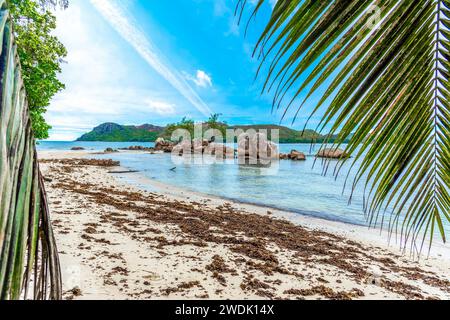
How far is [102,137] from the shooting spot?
174 m

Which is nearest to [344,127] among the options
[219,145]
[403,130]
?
[403,130]

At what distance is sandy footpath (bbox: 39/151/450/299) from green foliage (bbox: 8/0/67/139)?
355 centimetres

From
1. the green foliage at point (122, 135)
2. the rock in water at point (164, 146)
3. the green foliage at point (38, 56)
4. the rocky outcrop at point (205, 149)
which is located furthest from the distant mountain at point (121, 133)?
the green foliage at point (38, 56)

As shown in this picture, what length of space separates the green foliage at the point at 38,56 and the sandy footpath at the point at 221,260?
3547mm

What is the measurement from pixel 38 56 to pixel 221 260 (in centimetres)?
984

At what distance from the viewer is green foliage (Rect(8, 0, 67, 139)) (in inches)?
353

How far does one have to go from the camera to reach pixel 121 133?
6516 inches

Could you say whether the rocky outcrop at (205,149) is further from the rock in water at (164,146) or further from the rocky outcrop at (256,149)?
the rock in water at (164,146)

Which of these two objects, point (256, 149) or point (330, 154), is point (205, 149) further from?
point (330, 154)

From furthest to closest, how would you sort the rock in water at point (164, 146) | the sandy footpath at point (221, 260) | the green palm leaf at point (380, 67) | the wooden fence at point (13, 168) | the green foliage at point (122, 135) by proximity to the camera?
the green foliage at point (122, 135)
the rock in water at point (164, 146)
the sandy footpath at point (221, 260)
the green palm leaf at point (380, 67)
the wooden fence at point (13, 168)

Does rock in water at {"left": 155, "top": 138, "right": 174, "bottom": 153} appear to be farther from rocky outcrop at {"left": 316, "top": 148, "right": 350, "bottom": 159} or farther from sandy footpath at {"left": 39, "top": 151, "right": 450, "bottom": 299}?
rocky outcrop at {"left": 316, "top": 148, "right": 350, "bottom": 159}

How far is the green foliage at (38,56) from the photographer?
8969 millimetres

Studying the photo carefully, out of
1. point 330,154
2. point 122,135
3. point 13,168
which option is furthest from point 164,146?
point 122,135

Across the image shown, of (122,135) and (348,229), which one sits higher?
(122,135)
